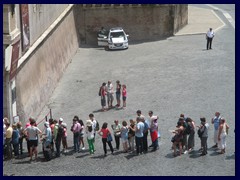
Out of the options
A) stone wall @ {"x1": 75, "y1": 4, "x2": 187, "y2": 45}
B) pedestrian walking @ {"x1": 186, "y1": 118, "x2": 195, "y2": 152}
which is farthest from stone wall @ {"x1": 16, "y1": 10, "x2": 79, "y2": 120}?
pedestrian walking @ {"x1": 186, "y1": 118, "x2": 195, "y2": 152}

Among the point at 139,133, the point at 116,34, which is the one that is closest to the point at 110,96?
the point at 139,133

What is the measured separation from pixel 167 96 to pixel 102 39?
533 inches

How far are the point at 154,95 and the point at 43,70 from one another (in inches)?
194

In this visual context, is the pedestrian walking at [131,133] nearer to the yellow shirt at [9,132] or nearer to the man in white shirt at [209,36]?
the yellow shirt at [9,132]

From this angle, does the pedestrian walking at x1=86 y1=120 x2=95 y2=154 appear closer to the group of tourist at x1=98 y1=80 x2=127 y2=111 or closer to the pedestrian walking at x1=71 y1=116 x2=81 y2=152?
the pedestrian walking at x1=71 y1=116 x2=81 y2=152

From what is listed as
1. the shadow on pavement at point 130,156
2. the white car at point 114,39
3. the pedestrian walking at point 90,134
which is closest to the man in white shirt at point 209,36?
the white car at point 114,39

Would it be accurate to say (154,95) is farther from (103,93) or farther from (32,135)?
(32,135)

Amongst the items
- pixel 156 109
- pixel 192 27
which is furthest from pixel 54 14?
pixel 192 27

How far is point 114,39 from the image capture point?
41.8 m

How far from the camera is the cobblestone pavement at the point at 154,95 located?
21.0 m

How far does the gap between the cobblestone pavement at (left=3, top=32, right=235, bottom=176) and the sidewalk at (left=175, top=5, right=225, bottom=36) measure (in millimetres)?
1739

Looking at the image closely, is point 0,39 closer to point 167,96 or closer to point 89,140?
point 89,140

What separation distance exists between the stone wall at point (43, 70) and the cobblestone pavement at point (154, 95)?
56cm

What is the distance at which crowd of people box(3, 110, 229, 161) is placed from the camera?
71.3 feet
